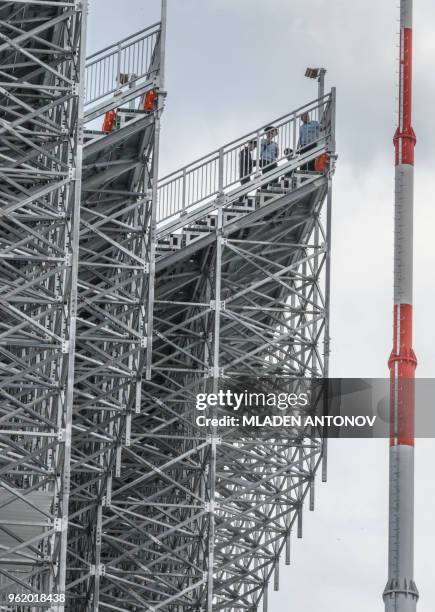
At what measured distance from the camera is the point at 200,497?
6338 cm

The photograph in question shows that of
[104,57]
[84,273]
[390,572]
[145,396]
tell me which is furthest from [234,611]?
[104,57]

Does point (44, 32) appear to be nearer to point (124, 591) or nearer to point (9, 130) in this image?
point (9, 130)

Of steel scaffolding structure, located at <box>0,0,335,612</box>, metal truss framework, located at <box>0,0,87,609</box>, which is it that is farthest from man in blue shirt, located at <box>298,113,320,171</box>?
metal truss framework, located at <box>0,0,87,609</box>

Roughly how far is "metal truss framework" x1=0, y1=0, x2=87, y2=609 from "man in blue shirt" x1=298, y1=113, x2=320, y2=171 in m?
10.1

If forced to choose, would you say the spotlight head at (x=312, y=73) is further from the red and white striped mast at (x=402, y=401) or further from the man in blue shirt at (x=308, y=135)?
the red and white striped mast at (x=402, y=401)

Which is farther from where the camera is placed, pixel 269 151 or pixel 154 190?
pixel 269 151

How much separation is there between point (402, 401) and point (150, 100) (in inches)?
588

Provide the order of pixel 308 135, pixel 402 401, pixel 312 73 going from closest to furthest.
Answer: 1. pixel 308 135
2. pixel 312 73
3. pixel 402 401

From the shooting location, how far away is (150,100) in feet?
189

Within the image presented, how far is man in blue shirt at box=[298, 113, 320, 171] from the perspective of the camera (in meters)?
63.1

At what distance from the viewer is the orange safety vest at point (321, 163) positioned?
62812mm

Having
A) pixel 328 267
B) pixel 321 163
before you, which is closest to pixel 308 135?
pixel 321 163
